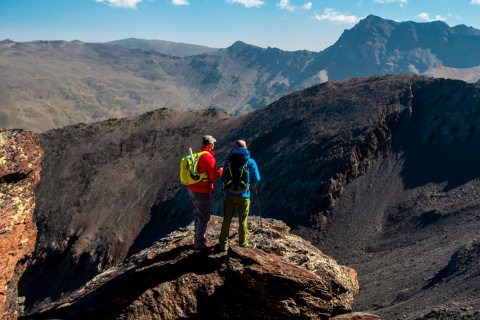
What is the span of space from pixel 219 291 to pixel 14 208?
513 cm

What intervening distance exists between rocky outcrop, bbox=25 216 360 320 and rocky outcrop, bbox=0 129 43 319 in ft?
4.36

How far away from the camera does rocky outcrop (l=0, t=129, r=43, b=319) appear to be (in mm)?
9031

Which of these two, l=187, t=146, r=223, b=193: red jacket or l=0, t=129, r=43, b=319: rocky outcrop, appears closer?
l=0, t=129, r=43, b=319: rocky outcrop

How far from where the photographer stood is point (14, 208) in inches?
364

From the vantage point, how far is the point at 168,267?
1017 centimetres

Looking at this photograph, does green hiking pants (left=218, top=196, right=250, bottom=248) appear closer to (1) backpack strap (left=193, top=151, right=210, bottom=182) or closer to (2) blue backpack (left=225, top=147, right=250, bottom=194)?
(2) blue backpack (left=225, top=147, right=250, bottom=194)

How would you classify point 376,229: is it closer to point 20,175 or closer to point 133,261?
point 133,261

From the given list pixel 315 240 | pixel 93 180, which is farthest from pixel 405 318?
pixel 93 180

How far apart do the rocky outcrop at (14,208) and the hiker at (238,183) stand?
469 cm

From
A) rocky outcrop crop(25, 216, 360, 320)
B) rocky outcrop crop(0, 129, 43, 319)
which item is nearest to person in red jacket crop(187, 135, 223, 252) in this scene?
rocky outcrop crop(25, 216, 360, 320)

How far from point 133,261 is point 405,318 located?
11.6m

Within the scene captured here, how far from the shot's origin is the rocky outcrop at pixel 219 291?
29.8 ft

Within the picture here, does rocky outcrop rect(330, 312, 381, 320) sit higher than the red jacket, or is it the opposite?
the red jacket

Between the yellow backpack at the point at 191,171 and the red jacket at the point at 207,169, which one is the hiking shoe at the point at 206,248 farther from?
the yellow backpack at the point at 191,171
